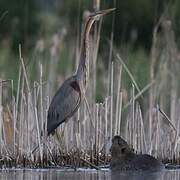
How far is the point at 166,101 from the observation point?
47.0 ft

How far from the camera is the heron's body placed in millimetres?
11594

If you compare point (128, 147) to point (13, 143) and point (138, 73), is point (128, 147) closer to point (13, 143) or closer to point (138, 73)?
point (13, 143)

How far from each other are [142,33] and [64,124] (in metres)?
13.8

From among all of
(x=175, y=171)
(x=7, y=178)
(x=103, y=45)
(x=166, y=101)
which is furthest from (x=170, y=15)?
(x=103, y=45)

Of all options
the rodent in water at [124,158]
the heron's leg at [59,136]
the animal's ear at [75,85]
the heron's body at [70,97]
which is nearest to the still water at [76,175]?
the rodent in water at [124,158]

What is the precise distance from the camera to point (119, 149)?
10.7 meters

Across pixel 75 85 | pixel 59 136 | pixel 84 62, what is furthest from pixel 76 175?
pixel 84 62

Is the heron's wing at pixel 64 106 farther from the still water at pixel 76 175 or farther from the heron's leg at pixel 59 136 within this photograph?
the still water at pixel 76 175

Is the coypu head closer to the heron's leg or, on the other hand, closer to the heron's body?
the heron's leg

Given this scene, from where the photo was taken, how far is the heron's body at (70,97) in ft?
38.0

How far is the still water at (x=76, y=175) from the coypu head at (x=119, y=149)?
0.21 meters

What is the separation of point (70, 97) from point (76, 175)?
5.59 ft

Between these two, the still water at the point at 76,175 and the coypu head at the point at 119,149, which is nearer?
the still water at the point at 76,175

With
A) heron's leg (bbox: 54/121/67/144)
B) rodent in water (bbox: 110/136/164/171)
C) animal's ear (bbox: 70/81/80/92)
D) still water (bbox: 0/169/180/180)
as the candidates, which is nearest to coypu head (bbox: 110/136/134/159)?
rodent in water (bbox: 110/136/164/171)
